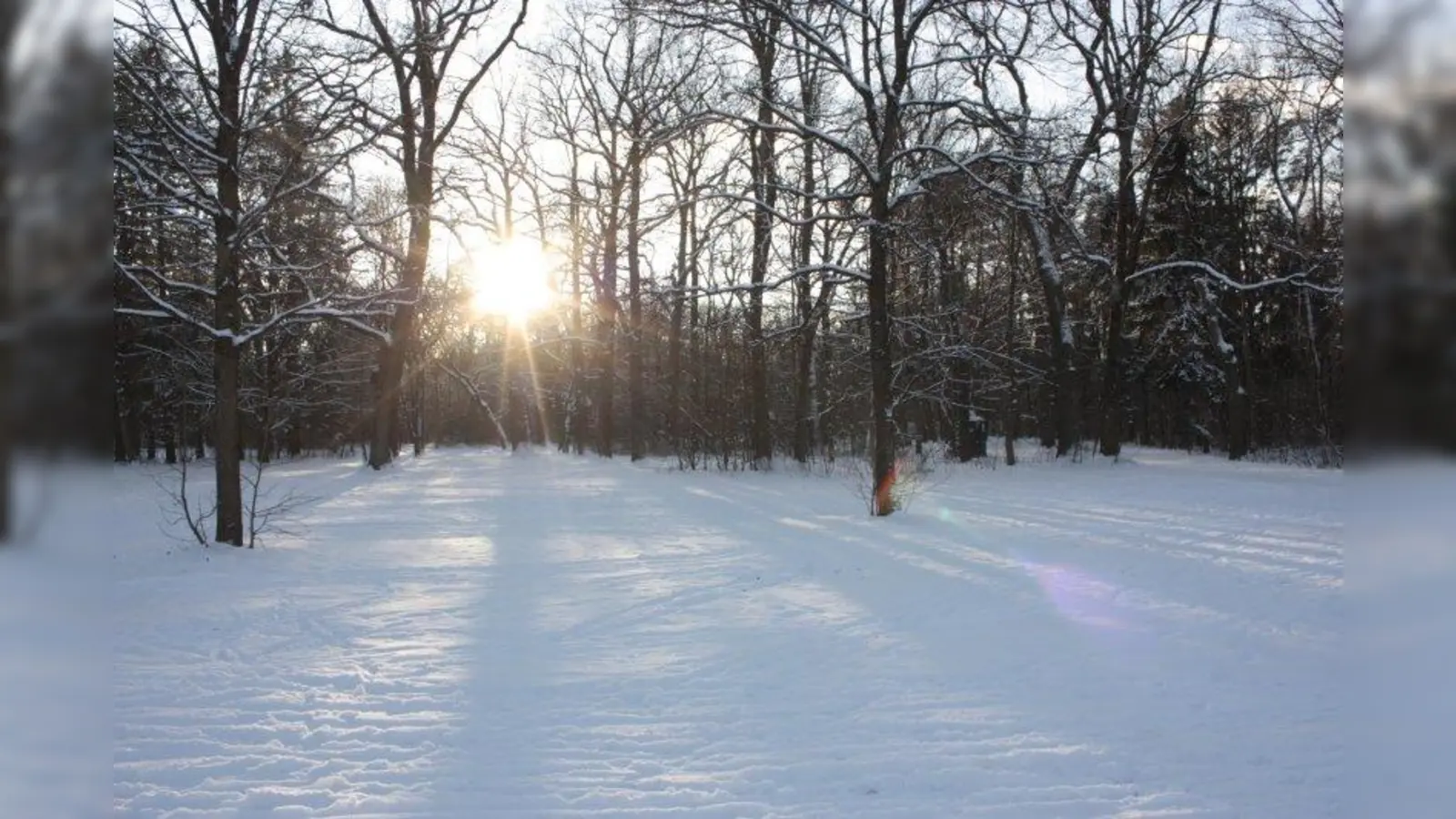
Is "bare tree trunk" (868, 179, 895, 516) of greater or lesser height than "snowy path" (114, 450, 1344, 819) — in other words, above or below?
above

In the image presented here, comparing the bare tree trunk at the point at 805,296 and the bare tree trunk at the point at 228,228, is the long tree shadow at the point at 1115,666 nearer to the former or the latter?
the bare tree trunk at the point at 805,296

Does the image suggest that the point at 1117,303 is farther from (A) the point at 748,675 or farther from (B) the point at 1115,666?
(A) the point at 748,675

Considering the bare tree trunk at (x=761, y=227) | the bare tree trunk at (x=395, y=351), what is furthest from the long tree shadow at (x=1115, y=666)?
the bare tree trunk at (x=395, y=351)

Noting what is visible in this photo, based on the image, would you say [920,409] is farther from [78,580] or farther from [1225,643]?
[78,580]

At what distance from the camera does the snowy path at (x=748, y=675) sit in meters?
3.42

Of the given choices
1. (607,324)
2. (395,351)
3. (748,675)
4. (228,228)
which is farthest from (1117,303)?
(228,228)

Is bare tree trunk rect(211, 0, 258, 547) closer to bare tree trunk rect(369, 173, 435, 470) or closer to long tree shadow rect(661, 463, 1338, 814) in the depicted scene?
long tree shadow rect(661, 463, 1338, 814)

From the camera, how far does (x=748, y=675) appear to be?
482 cm

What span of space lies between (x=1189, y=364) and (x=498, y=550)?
1047 inches

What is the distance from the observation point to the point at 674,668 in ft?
16.2

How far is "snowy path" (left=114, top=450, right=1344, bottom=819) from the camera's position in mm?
3422

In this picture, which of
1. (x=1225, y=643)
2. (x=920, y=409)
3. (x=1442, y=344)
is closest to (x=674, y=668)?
(x=1225, y=643)

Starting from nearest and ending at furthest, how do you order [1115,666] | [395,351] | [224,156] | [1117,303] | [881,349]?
[1115,666] → [224,156] → [881,349] → [1117,303] → [395,351]

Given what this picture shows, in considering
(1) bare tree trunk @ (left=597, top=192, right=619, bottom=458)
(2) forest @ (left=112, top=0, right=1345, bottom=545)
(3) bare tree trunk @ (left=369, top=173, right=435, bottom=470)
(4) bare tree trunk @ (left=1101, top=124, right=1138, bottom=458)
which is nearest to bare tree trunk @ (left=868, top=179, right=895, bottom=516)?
(2) forest @ (left=112, top=0, right=1345, bottom=545)
